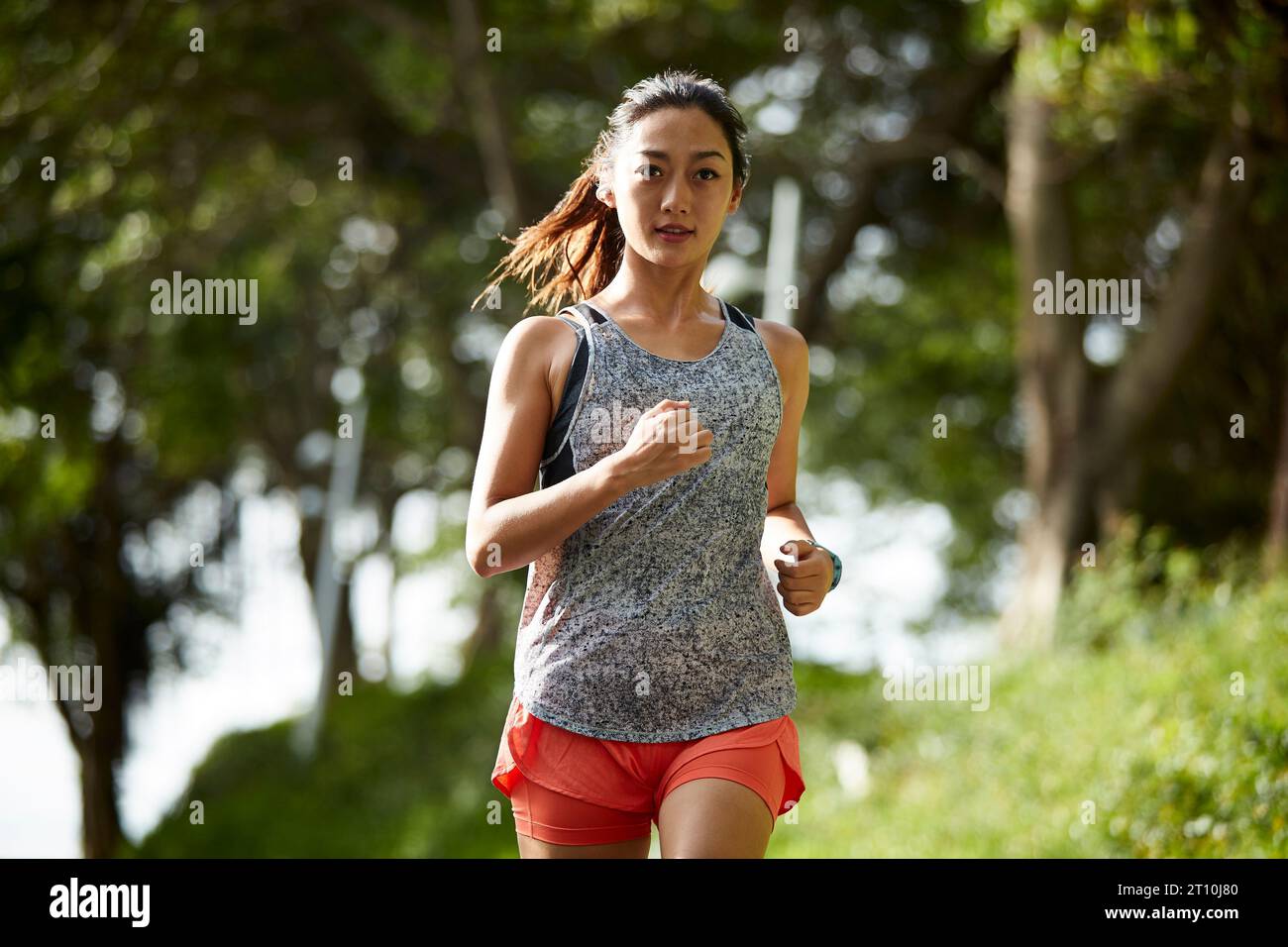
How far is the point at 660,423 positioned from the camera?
261cm

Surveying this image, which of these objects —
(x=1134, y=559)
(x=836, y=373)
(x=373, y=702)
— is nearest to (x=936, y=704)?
(x=1134, y=559)

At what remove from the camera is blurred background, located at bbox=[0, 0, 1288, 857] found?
399 inches

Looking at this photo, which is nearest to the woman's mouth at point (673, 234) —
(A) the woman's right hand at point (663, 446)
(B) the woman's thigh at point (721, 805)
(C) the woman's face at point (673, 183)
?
(C) the woman's face at point (673, 183)

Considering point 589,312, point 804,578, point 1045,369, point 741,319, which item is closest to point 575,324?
point 589,312

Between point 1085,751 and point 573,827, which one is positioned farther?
point 1085,751

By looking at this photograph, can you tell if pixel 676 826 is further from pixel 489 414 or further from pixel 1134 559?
pixel 1134 559

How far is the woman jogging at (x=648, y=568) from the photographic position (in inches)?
112

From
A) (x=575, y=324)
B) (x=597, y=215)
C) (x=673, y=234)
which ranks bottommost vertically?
(x=575, y=324)

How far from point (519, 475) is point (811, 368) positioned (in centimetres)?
1663

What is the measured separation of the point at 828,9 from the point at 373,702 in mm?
12614

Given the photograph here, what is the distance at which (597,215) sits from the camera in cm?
333

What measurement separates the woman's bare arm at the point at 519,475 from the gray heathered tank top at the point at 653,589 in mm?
77

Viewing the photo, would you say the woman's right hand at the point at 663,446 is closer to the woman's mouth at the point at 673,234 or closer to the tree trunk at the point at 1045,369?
the woman's mouth at the point at 673,234

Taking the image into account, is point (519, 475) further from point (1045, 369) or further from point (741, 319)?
point (1045, 369)
